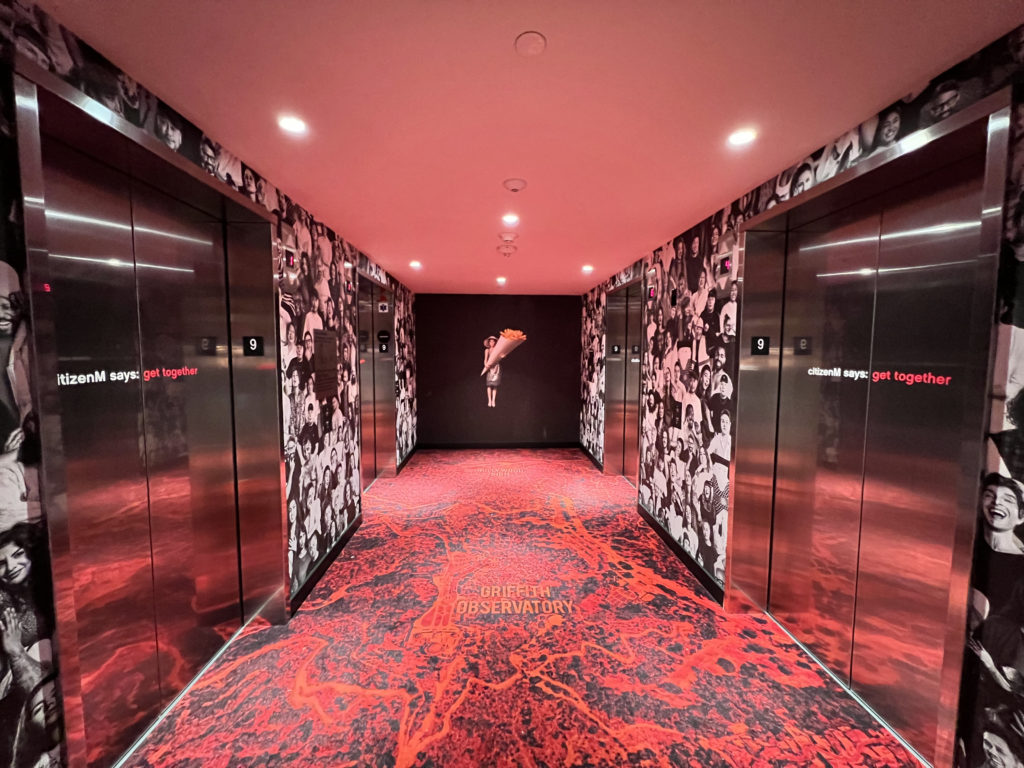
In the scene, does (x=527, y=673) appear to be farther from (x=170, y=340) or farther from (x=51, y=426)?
(x=170, y=340)

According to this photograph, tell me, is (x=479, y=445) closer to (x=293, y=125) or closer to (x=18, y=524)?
(x=293, y=125)

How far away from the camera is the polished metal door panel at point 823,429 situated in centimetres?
220

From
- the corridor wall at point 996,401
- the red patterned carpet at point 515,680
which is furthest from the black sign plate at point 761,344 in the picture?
the red patterned carpet at point 515,680

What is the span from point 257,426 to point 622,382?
455cm

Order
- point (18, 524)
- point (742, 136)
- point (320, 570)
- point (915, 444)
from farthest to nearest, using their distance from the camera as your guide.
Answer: point (320, 570) < point (742, 136) < point (915, 444) < point (18, 524)

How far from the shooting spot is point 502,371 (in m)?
7.89

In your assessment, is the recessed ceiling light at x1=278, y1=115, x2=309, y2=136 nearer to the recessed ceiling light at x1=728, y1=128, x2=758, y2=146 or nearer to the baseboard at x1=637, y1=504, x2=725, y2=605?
the recessed ceiling light at x1=728, y1=128, x2=758, y2=146

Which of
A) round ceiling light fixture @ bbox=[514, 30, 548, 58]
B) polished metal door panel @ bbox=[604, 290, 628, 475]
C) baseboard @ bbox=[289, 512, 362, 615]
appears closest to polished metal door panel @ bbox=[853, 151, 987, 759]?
round ceiling light fixture @ bbox=[514, 30, 548, 58]

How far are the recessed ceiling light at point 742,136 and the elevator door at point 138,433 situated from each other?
9.19 feet

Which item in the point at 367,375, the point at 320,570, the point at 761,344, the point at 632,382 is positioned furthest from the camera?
the point at 632,382

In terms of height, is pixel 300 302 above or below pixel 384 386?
above

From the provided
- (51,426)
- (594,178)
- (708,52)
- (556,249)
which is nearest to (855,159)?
(708,52)

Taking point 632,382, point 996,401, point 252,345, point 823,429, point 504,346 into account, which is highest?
point 504,346

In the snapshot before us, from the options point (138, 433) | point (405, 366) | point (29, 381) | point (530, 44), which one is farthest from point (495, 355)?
point (29, 381)
